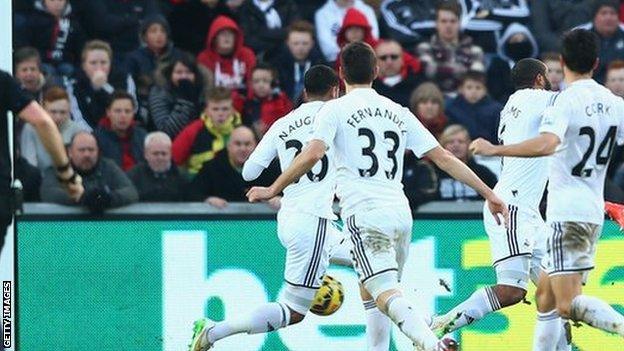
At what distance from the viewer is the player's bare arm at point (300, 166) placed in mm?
11148

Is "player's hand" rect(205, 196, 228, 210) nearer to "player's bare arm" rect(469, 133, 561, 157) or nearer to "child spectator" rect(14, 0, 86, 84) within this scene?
"child spectator" rect(14, 0, 86, 84)

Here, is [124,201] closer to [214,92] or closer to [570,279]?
[214,92]

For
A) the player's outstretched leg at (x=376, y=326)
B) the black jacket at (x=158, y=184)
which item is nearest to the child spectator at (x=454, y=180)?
the black jacket at (x=158, y=184)

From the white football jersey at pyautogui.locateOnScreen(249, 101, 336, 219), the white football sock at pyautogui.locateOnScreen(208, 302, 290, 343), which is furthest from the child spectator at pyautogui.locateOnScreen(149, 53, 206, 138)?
the white football sock at pyautogui.locateOnScreen(208, 302, 290, 343)

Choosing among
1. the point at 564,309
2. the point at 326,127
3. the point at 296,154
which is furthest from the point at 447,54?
the point at 564,309

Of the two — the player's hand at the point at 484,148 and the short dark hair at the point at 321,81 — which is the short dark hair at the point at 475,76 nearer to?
the short dark hair at the point at 321,81

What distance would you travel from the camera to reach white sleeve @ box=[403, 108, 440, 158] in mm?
11359

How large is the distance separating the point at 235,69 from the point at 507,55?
2725 mm

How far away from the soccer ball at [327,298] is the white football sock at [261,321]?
1.65ft

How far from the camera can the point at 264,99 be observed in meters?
16.3

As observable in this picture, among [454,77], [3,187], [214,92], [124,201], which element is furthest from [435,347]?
[454,77]

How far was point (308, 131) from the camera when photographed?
1227 cm

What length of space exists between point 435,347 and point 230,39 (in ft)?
20.7

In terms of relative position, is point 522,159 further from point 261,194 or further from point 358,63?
point 261,194
